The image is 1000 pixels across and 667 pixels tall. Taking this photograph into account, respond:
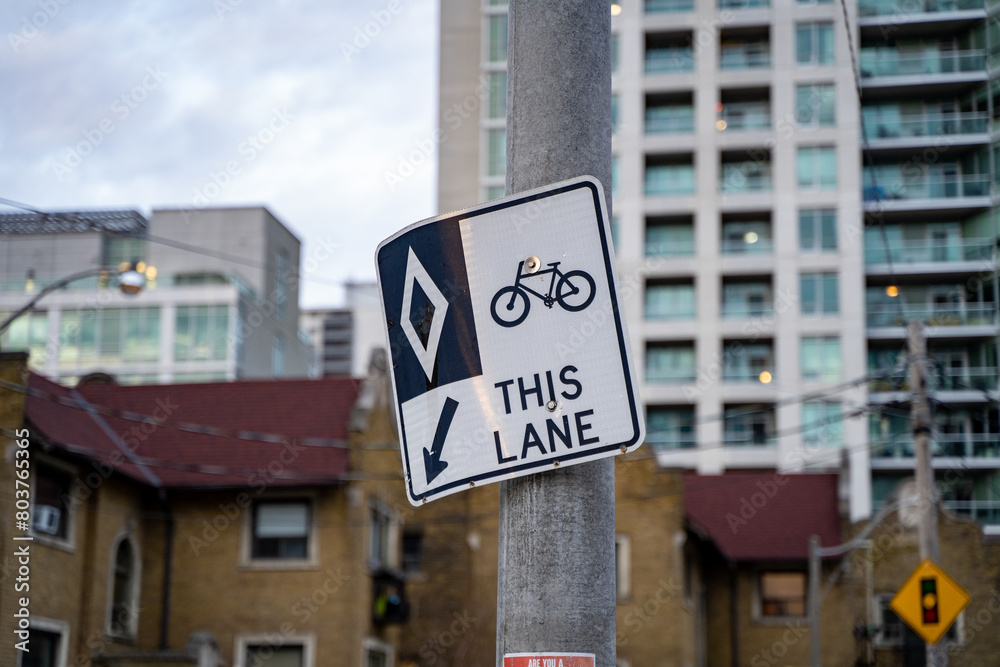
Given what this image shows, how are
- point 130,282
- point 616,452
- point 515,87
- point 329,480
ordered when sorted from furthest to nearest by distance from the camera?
point 329,480
point 130,282
point 515,87
point 616,452

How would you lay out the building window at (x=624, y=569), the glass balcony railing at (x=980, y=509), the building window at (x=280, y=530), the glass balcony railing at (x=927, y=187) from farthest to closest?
1. the glass balcony railing at (x=927, y=187)
2. the glass balcony railing at (x=980, y=509)
3. the building window at (x=624, y=569)
4. the building window at (x=280, y=530)

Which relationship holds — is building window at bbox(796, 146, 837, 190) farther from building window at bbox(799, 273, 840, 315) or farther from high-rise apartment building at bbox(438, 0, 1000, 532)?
building window at bbox(799, 273, 840, 315)

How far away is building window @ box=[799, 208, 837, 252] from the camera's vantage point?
69.0 m

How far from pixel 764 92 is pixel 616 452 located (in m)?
71.1

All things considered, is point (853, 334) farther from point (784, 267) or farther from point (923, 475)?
point (923, 475)

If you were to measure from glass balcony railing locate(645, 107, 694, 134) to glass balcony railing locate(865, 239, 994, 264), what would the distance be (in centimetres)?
1233

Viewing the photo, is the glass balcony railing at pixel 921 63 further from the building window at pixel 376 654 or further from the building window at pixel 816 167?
the building window at pixel 376 654

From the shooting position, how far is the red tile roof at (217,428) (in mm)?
29375

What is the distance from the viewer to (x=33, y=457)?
24016 mm

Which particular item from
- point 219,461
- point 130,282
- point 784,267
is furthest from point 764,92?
point 130,282

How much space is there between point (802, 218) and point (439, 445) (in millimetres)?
68282

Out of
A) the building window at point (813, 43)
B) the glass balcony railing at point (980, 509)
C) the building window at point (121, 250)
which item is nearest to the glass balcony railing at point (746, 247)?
the building window at point (813, 43)

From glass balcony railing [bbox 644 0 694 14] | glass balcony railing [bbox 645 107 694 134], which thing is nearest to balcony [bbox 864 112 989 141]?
glass balcony railing [bbox 645 107 694 134]

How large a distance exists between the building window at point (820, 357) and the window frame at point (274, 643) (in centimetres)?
4427
